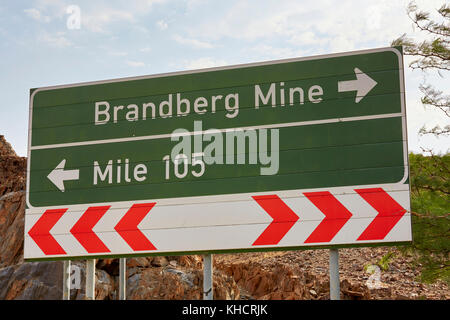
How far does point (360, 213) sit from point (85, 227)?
2.71 meters

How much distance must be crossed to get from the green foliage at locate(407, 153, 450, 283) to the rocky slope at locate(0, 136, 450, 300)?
4.39 metres

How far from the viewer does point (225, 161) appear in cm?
584

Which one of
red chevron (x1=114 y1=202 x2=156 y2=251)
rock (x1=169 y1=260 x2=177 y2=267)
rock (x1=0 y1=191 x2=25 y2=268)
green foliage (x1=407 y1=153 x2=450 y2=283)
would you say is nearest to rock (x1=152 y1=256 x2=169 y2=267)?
rock (x1=169 y1=260 x2=177 y2=267)

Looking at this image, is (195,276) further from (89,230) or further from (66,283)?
(89,230)

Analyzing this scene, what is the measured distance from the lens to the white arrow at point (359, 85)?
568 centimetres

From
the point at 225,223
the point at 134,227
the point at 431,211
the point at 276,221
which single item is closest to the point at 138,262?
the point at 431,211

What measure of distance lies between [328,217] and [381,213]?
473 millimetres

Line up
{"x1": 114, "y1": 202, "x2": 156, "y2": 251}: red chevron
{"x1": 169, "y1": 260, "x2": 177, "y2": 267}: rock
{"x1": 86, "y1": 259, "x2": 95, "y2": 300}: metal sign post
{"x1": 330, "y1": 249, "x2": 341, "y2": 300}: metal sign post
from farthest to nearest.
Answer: {"x1": 169, "y1": 260, "x2": 177, "y2": 267}: rock < {"x1": 86, "y1": 259, "x2": 95, "y2": 300}: metal sign post < {"x1": 114, "y1": 202, "x2": 156, "y2": 251}: red chevron < {"x1": 330, "y1": 249, "x2": 341, "y2": 300}: metal sign post

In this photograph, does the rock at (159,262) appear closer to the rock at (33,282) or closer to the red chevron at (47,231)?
the rock at (33,282)

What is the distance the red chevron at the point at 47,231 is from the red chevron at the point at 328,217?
2.56 meters

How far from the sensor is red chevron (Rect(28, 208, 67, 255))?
20.4 feet

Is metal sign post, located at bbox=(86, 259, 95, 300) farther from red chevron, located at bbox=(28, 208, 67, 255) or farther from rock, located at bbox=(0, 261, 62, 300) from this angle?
rock, located at bbox=(0, 261, 62, 300)
